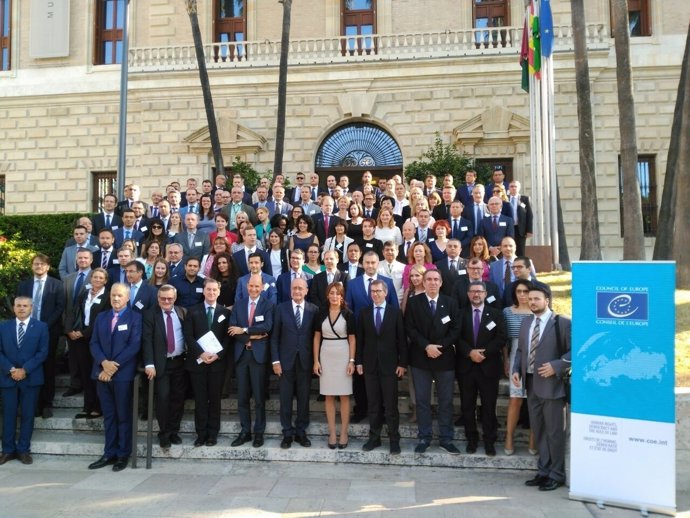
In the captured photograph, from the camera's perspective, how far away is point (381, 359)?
6.22 metres

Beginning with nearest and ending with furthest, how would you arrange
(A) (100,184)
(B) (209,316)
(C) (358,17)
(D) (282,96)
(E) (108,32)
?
1. (B) (209,316)
2. (D) (282,96)
3. (C) (358,17)
4. (A) (100,184)
5. (E) (108,32)

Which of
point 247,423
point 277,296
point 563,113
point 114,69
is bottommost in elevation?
point 247,423

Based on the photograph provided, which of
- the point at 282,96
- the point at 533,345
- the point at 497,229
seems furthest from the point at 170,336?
the point at 282,96

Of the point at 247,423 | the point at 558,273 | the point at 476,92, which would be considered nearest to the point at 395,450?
the point at 247,423

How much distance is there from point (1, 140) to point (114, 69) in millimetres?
5699

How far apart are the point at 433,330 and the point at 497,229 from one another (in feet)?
11.2

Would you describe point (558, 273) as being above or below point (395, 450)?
above

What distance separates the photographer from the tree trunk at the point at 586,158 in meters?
12.4

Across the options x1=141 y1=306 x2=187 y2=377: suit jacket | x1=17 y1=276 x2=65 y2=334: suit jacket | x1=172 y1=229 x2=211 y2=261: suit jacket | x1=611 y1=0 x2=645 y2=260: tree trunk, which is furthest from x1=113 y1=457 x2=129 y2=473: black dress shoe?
x1=611 y1=0 x2=645 y2=260: tree trunk

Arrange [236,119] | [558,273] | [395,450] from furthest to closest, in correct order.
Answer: [236,119]
[558,273]
[395,450]

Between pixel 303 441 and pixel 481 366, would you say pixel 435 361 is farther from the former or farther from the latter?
pixel 303 441

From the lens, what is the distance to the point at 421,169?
18.7m

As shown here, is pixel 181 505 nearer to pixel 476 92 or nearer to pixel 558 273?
pixel 558 273

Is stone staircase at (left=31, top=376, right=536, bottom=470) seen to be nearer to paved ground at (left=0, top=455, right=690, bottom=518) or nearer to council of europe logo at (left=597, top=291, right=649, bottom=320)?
paved ground at (left=0, top=455, right=690, bottom=518)
